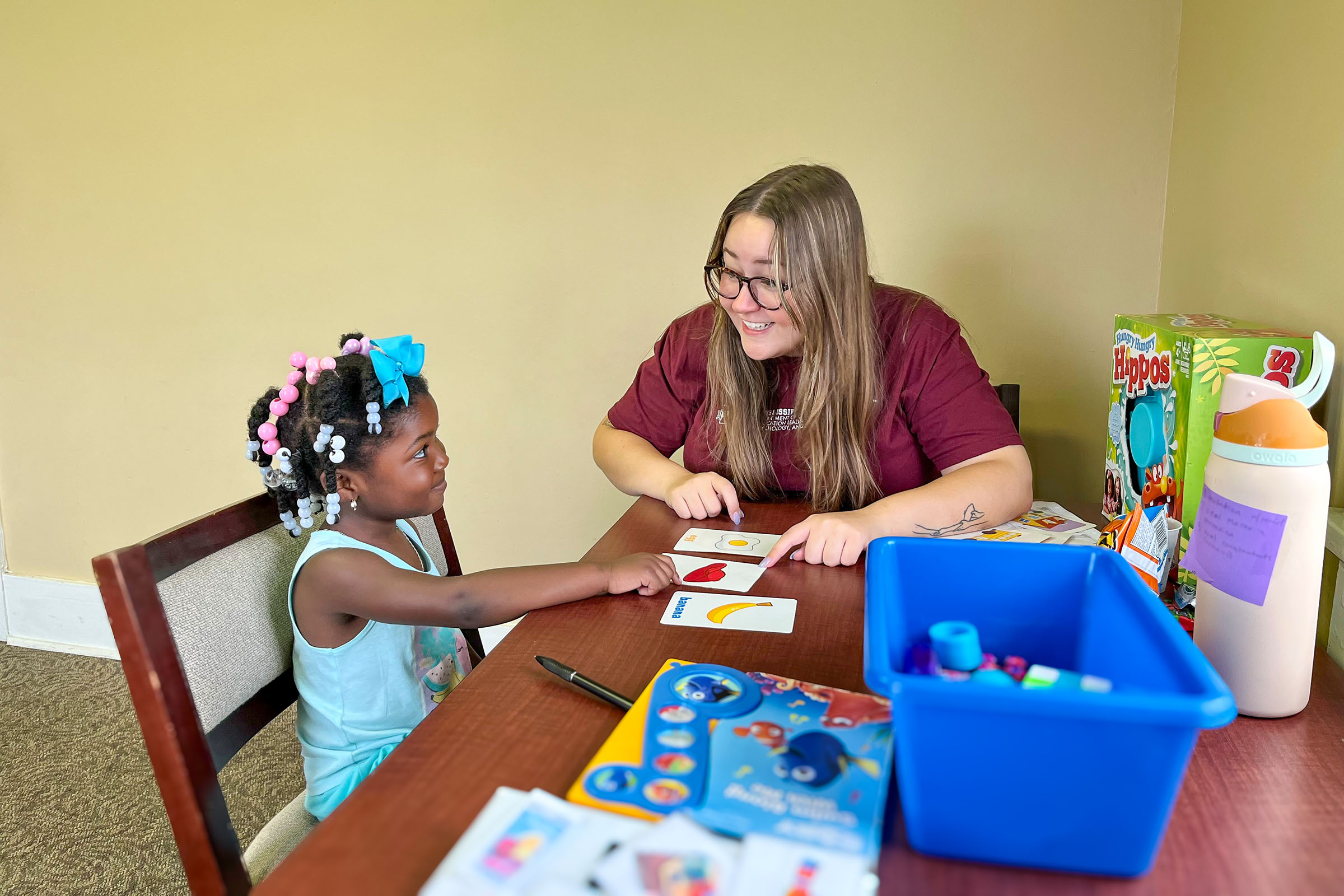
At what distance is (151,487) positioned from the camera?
2.69 m

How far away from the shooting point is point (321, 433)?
110cm

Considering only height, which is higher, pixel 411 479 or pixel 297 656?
pixel 411 479

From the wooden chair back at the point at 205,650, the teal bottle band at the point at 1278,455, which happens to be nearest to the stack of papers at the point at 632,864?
the wooden chair back at the point at 205,650

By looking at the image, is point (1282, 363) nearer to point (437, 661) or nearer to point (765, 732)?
point (765, 732)

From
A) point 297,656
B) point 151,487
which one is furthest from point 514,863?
point 151,487

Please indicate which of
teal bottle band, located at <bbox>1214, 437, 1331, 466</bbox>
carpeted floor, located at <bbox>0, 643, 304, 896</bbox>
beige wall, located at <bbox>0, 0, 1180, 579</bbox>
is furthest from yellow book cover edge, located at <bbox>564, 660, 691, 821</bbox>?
beige wall, located at <bbox>0, 0, 1180, 579</bbox>

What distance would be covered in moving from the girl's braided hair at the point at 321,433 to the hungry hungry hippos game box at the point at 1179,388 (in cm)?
93

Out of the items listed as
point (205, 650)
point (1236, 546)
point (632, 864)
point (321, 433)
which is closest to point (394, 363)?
point (321, 433)

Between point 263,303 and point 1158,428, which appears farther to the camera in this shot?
point 263,303

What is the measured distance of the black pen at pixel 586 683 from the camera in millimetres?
805

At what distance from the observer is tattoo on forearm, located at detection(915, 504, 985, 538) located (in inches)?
50.6

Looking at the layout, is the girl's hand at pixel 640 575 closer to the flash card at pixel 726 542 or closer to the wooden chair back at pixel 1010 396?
the flash card at pixel 726 542

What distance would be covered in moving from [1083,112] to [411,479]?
154 cm

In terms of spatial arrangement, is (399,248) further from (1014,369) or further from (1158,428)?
(1158,428)
